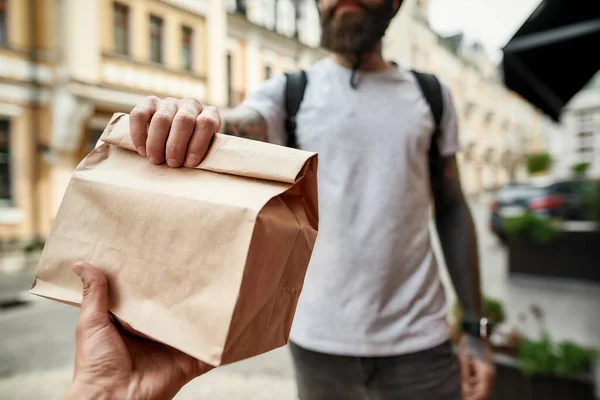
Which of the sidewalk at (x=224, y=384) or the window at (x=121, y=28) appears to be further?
the window at (x=121, y=28)

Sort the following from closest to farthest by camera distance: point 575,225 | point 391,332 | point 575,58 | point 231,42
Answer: point 391,332, point 575,58, point 575,225, point 231,42

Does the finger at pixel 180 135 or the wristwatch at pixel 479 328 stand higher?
the finger at pixel 180 135

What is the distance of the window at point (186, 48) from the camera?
10211 millimetres

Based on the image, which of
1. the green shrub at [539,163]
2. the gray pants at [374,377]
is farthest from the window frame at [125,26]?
the green shrub at [539,163]

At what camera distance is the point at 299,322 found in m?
1.21

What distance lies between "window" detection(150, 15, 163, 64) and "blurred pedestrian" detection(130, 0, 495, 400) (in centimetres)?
921

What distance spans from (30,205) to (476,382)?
28.6ft

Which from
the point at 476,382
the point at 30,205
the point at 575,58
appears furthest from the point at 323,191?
the point at 30,205

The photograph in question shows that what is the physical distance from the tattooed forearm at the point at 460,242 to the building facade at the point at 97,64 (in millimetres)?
5050

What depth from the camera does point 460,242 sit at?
1.42 meters

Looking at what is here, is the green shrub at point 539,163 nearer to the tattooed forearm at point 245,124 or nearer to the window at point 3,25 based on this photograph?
the tattooed forearm at point 245,124

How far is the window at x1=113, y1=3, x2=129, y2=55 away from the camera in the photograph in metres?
8.91

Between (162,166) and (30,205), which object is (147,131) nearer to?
(162,166)

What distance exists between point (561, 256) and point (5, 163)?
350 inches
